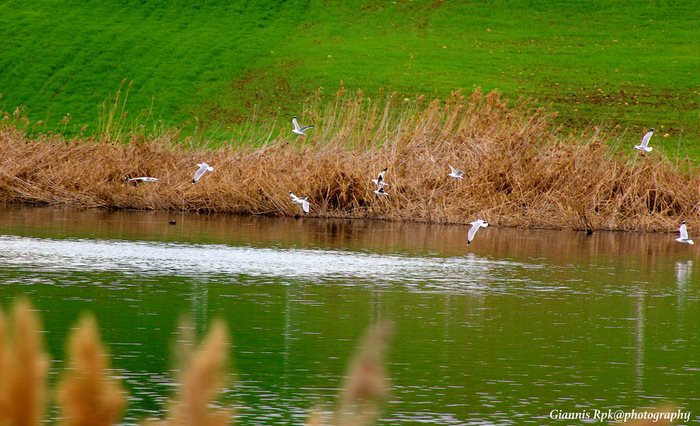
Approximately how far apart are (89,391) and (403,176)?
3258 cm

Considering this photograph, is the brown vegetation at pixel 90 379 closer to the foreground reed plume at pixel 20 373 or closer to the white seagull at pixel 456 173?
the foreground reed plume at pixel 20 373

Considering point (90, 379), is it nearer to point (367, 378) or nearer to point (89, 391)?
point (89, 391)

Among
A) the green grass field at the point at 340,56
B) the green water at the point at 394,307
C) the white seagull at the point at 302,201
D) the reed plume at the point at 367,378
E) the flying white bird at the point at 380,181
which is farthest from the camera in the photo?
the green grass field at the point at 340,56

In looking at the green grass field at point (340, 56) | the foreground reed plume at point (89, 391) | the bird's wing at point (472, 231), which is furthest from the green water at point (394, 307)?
the green grass field at point (340, 56)

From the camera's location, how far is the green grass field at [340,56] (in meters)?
56.8

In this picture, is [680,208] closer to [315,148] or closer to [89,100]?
[315,148]

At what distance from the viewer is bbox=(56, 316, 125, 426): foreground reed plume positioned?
2217 millimetres

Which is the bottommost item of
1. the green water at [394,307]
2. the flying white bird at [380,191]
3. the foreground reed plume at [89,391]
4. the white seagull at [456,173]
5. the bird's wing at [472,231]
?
the green water at [394,307]

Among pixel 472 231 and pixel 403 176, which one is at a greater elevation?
pixel 403 176

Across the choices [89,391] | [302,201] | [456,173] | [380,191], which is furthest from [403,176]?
[89,391]

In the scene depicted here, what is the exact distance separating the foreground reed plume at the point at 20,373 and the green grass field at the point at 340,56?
48869 mm

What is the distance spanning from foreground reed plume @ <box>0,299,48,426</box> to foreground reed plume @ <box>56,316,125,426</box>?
0.19 ft

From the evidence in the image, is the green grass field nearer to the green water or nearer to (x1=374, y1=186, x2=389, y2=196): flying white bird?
(x1=374, y1=186, x2=389, y2=196): flying white bird

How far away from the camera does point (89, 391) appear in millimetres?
2244
